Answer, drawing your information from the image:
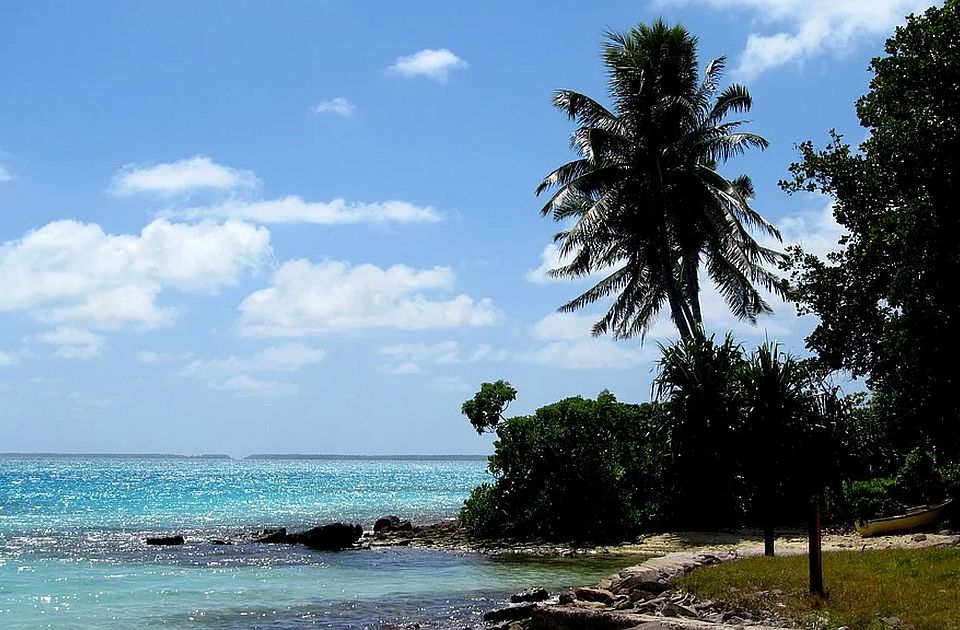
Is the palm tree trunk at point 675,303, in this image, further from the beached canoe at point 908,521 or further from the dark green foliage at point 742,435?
the beached canoe at point 908,521

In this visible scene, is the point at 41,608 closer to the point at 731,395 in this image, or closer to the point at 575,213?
the point at 731,395

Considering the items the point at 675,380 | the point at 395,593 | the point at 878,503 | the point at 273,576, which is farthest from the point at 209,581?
the point at 878,503

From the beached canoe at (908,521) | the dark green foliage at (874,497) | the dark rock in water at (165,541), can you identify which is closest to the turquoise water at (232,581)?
the dark rock in water at (165,541)

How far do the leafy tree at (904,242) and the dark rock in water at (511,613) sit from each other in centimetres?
791

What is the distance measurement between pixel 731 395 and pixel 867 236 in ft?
25.1

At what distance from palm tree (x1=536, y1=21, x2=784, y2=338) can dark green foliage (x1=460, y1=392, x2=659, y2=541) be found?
4.56 meters

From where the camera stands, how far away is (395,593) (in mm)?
23000

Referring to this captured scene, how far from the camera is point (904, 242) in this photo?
16922 mm

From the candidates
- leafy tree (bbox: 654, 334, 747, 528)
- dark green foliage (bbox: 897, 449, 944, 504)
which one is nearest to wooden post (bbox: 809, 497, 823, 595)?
leafy tree (bbox: 654, 334, 747, 528)

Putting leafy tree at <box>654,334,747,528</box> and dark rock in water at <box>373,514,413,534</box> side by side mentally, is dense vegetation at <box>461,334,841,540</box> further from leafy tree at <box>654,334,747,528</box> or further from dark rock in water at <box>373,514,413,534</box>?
dark rock in water at <box>373,514,413,534</box>

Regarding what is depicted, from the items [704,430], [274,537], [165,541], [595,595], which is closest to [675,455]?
[704,430]

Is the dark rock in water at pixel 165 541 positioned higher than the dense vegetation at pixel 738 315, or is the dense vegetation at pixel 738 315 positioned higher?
the dense vegetation at pixel 738 315

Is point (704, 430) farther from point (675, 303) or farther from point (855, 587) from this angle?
point (855, 587)

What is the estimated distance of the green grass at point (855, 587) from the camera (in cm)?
1189
